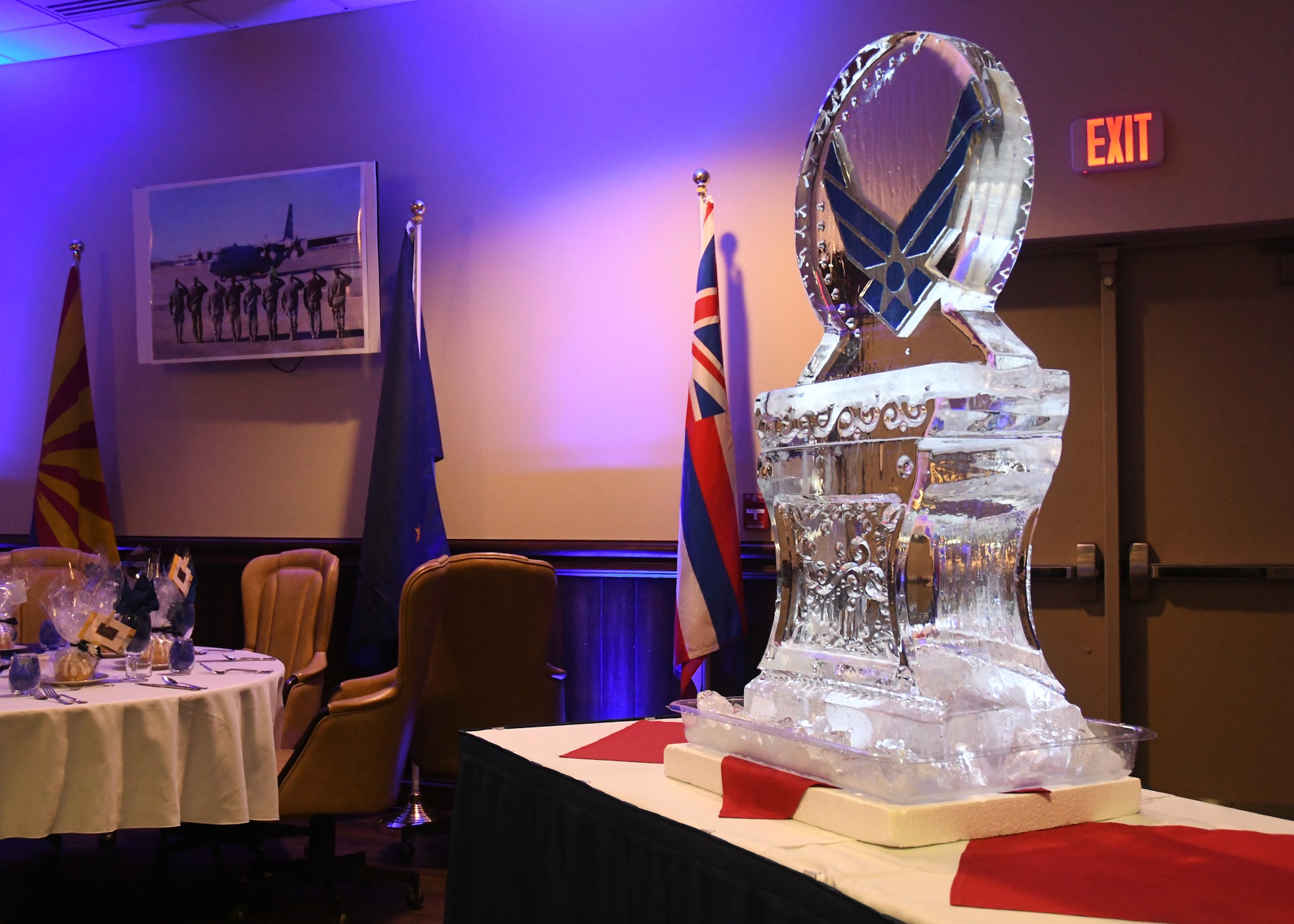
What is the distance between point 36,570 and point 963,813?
4043 millimetres

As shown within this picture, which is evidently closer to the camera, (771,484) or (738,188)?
(771,484)

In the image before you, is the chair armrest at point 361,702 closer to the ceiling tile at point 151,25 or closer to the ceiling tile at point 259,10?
the ceiling tile at point 259,10

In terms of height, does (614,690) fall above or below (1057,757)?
below

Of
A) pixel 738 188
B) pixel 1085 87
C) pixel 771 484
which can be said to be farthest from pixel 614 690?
pixel 771 484

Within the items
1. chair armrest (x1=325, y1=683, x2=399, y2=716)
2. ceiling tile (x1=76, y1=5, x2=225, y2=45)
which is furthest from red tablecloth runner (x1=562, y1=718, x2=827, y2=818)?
ceiling tile (x1=76, y1=5, x2=225, y2=45)

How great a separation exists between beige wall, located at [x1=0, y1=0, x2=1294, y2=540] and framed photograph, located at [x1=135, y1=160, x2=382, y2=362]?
0.43 feet

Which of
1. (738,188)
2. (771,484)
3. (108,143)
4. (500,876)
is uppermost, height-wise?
(108,143)

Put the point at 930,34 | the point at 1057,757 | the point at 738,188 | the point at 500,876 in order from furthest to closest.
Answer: the point at 738,188 < the point at 500,876 < the point at 930,34 < the point at 1057,757

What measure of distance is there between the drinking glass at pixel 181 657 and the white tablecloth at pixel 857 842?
2119mm

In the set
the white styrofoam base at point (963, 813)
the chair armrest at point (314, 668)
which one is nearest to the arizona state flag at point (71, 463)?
the chair armrest at point (314, 668)

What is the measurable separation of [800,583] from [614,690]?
11.2 feet

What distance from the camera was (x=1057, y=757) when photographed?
1.11 m

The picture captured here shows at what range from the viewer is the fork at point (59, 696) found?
2703mm

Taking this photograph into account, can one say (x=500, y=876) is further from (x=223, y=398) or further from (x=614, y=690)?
(x=223, y=398)
